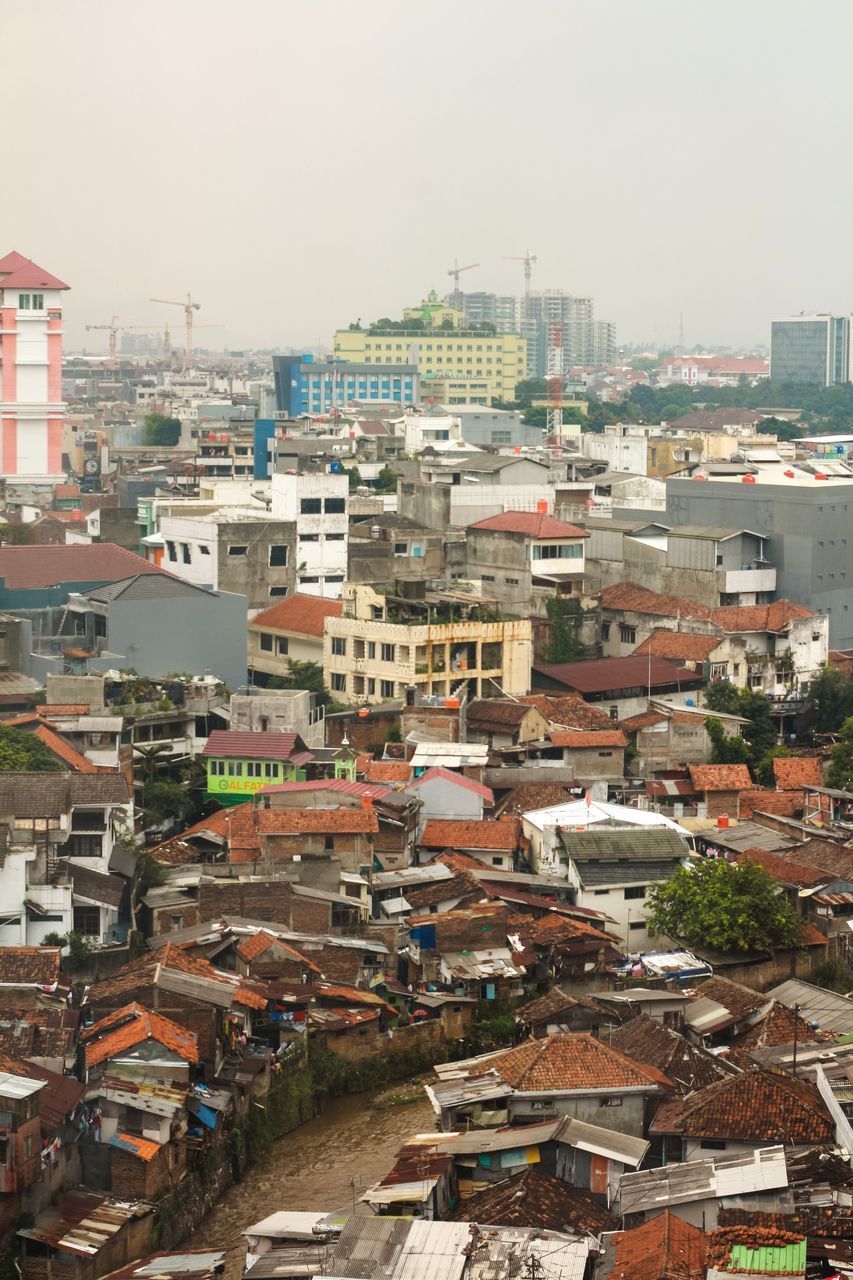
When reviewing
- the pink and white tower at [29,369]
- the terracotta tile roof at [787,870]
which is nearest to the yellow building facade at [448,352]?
the pink and white tower at [29,369]

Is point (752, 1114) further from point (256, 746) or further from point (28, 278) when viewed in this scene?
point (28, 278)

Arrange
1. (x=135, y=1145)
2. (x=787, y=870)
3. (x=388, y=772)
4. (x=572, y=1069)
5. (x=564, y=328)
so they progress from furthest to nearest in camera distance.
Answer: (x=564, y=328), (x=388, y=772), (x=787, y=870), (x=572, y=1069), (x=135, y=1145)

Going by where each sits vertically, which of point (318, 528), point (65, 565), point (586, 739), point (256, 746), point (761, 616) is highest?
point (318, 528)

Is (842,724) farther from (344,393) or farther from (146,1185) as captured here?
(344,393)

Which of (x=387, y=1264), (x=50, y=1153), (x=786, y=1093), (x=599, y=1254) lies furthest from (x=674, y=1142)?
(x=50, y=1153)

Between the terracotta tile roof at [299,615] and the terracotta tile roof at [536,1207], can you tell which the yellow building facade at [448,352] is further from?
the terracotta tile roof at [536,1207]

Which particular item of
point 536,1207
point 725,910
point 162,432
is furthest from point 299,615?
point 162,432

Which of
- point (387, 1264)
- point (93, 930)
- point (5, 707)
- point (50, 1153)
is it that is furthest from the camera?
point (5, 707)
